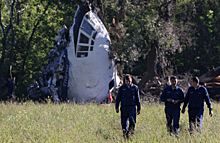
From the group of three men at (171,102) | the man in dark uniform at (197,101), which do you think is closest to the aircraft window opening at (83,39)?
the group of three men at (171,102)

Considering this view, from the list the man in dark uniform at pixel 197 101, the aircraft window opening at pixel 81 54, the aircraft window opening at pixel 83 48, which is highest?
the aircraft window opening at pixel 83 48

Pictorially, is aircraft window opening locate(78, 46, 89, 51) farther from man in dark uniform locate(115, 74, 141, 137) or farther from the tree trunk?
man in dark uniform locate(115, 74, 141, 137)

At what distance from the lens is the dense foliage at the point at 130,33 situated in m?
18.7

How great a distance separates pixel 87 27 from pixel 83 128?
9424 millimetres

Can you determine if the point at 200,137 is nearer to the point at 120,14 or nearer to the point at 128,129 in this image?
the point at 128,129

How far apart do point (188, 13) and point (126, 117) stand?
15.3 metres

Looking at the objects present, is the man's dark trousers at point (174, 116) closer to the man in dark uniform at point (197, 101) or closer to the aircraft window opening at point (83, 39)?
the man in dark uniform at point (197, 101)

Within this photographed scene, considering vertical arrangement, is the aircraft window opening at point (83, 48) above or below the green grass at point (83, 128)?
above

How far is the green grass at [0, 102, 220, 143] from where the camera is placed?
691cm

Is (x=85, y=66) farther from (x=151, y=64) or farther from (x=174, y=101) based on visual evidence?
(x=174, y=101)

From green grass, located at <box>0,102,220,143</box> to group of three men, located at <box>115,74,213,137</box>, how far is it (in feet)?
1.03

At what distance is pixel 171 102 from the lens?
771 centimetres

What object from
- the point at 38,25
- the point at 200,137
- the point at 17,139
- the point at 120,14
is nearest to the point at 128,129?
the point at 200,137

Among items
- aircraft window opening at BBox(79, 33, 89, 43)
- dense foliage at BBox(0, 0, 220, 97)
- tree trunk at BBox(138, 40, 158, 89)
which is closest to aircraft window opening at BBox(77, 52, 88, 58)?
aircraft window opening at BBox(79, 33, 89, 43)
